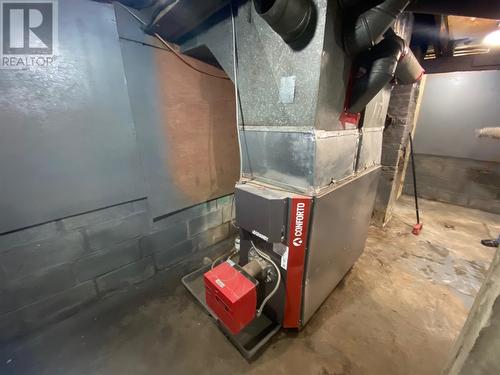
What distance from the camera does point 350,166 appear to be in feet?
4.69

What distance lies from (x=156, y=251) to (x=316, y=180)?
153 cm

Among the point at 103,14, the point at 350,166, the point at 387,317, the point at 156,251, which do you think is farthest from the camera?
the point at 156,251

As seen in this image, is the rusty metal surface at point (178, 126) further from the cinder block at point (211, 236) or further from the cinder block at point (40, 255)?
the cinder block at point (40, 255)

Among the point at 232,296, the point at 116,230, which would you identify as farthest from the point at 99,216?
the point at 232,296

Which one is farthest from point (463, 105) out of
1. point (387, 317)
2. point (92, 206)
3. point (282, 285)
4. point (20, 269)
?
point (20, 269)

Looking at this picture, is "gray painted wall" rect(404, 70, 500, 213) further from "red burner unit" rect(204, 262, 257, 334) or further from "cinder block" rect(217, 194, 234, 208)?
"red burner unit" rect(204, 262, 257, 334)

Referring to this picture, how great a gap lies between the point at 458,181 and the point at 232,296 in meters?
4.66

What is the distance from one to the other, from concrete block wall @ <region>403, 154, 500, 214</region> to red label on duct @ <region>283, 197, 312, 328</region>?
4.06 meters

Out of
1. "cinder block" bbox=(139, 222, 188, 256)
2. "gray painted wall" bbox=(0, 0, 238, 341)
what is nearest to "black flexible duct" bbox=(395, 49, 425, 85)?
"gray painted wall" bbox=(0, 0, 238, 341)

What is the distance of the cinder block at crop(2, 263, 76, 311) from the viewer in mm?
1307

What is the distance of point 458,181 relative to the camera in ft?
12.1

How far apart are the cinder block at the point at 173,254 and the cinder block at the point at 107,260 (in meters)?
0.19

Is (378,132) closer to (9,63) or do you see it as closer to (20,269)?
(9,63)

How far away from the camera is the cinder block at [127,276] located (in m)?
1.63
